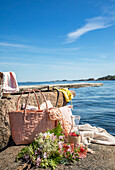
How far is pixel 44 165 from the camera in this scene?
2.34 metres

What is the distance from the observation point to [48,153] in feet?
8.12

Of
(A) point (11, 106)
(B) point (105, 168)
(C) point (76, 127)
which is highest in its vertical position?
(A) point (11, 106)

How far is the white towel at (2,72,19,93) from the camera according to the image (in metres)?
3.38

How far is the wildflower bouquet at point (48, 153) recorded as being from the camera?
2.39 metres

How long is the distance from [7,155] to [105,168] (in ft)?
4.21

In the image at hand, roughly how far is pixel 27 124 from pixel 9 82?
35.9 inches

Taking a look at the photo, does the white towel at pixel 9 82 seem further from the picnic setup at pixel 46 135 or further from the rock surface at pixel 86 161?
the rock surface at pixel 86 161

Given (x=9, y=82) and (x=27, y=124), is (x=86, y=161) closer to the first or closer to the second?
(x=27, y=124)

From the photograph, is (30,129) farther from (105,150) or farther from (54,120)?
(105,150)

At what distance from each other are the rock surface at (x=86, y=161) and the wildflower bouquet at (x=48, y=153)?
0.09m

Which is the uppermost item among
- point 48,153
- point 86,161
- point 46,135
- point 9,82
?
point 9,82

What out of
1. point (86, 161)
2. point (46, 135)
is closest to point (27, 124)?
point (46, 135)

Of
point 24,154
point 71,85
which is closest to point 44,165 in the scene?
point 24,154

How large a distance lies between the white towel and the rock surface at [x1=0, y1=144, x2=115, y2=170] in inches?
38.6
